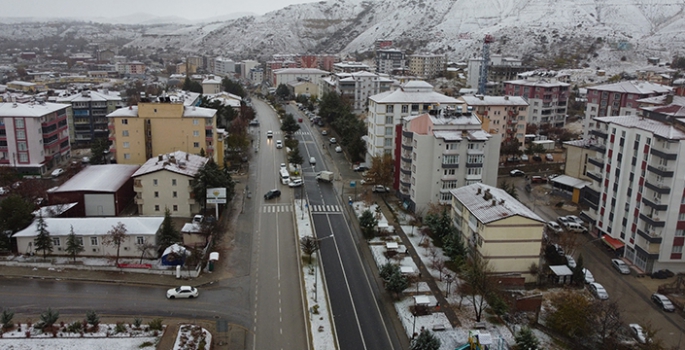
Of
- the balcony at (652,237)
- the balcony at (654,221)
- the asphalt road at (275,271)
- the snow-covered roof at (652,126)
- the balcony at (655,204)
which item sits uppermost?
the snow-covered roof at (652,126)

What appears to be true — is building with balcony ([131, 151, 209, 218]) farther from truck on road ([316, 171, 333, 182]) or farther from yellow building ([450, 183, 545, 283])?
yellow building ([450, 183, 545, 283])

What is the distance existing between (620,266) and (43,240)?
31.2 metres

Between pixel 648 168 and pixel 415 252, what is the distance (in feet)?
44.1

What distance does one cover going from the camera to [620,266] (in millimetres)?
30359

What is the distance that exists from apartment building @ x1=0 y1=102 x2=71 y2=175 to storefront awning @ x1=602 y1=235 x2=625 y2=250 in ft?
145

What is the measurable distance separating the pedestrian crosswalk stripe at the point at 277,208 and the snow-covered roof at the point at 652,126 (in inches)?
864

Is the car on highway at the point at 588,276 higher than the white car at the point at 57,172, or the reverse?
the white car at the point at 57,172

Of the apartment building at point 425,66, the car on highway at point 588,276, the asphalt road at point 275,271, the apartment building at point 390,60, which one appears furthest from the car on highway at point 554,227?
the apartment building at point 390,60

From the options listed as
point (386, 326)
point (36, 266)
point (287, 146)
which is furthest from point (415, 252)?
point (287, 146)

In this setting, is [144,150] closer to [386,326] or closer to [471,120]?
[471,120]

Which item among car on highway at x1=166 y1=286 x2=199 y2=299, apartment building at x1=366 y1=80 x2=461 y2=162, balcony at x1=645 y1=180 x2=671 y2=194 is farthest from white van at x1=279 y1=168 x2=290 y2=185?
balcony at x1=645 y1=180 x2=671 y2=194

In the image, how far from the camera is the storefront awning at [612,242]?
32125 millimetres

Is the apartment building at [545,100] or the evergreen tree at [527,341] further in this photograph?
the apartment building at [545,100]

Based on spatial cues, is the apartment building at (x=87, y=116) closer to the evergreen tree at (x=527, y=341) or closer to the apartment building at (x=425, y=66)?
the evergreen tree at (x=527, y=341)
